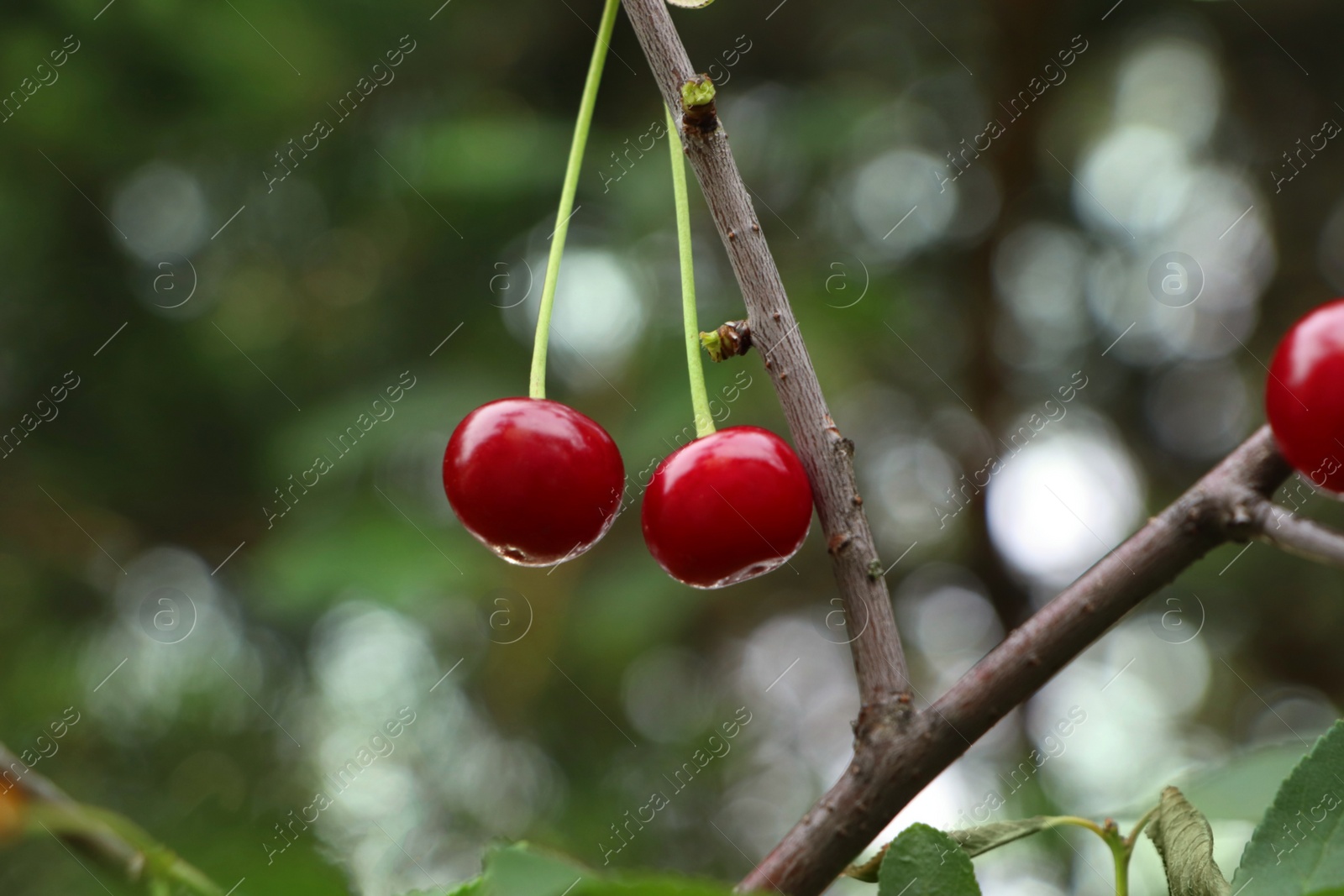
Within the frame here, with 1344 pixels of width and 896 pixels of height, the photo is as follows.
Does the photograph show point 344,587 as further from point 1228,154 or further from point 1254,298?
point 1228,154

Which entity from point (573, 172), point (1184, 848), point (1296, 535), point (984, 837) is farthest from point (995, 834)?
point (573, 172)

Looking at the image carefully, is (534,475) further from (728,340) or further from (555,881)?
(555,881)

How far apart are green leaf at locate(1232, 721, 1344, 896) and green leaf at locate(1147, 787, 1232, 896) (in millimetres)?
21

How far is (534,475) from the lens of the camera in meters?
0.83

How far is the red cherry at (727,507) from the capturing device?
758 millimetres

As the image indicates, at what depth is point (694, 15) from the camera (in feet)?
12.3

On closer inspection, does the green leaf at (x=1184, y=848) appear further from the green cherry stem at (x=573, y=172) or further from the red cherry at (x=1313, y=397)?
the green cherry stem at (x=573, y=172)

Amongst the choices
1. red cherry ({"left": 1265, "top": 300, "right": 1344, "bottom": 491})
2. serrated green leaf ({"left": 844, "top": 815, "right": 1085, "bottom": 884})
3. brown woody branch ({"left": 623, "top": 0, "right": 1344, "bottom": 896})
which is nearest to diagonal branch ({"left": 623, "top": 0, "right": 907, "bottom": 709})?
brown woody branch ({"left": 623, "top": 0, "right": 1344, "bottom": 896})

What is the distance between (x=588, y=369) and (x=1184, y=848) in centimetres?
270

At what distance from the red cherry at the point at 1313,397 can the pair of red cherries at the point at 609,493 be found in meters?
0.30

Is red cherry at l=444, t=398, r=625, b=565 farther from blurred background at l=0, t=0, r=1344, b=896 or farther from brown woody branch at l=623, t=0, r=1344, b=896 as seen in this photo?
blurred background at l=0, t=0, r=1344, b=896

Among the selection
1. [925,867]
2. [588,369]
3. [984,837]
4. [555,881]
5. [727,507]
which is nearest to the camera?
[555,881]

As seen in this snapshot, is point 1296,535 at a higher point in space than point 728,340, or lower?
lower

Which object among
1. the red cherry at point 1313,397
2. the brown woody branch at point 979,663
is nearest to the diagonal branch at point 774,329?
the brown woody branch at point 979,663
